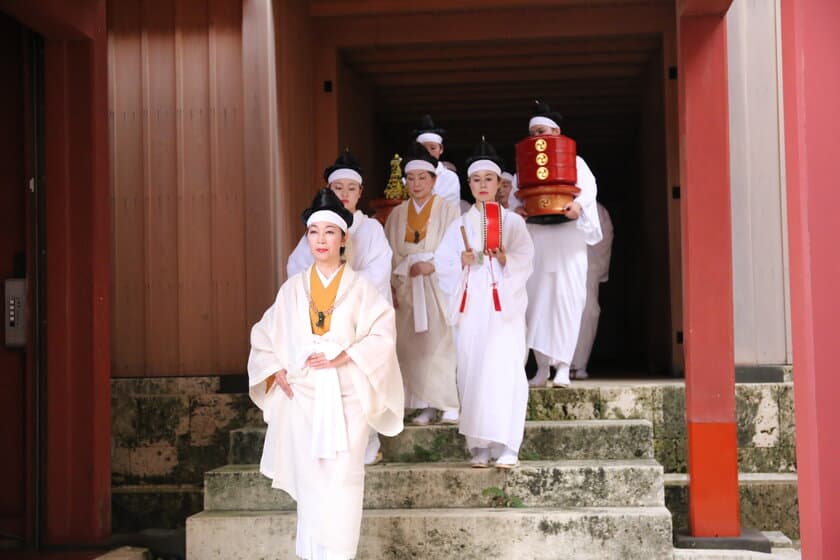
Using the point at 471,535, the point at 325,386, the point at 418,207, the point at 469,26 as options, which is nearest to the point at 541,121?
the point at 418,207

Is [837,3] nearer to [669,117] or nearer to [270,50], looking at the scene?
[270,50]

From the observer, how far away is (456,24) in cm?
847

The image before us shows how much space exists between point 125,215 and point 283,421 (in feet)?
9.84

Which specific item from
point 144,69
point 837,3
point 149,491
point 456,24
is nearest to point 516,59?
point 456,24

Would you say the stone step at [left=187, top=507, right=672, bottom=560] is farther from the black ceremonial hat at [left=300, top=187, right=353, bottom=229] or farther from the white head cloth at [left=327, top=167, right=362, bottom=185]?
the white head cloth at [left=327, top=167, right=362, bottom=185]

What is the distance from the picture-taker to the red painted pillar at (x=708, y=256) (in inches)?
231

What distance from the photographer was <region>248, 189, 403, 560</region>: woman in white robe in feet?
15.8

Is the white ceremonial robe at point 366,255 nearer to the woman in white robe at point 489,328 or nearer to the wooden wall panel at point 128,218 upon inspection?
the woman in white robe at point 489,328

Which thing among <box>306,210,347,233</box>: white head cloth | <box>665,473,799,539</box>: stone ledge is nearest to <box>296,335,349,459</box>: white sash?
<box>306,210,347,233</box>: white head cloth

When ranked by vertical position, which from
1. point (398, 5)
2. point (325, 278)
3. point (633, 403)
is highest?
point (398, 5)

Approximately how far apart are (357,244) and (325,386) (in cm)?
140

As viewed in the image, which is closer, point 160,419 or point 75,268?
point 75,268

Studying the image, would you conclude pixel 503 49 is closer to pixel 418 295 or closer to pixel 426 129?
pixel 426 129

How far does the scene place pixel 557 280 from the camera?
24.5 ft
